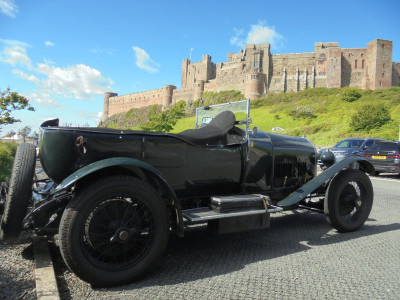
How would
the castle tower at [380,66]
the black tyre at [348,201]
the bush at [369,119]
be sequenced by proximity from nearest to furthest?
the black tyre at [348,201], the bush at [369,119], the castle tower at [380,66]

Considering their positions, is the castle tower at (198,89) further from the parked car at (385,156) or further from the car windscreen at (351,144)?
the parked car at (385,156)

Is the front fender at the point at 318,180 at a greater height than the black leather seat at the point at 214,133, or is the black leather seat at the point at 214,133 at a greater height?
the black leather seat at the point at 214,133

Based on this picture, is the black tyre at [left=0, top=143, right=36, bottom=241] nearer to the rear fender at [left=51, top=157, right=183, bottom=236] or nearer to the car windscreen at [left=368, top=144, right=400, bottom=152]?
the rear fender at [left=51, top=157, right=183, bottom=236]

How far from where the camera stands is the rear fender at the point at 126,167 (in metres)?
2.68

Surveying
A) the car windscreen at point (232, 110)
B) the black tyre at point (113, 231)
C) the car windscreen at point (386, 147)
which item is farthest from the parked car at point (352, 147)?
the black tyre at point (113, 231)

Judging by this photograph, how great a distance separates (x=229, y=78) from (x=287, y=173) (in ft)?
255

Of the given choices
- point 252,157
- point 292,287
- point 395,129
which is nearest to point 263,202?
point 252,157

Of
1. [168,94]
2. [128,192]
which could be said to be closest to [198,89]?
[168,94]

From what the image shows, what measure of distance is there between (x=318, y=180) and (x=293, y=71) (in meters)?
77.5

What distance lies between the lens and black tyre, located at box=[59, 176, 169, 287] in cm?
260

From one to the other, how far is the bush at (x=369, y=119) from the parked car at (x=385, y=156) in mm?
17949

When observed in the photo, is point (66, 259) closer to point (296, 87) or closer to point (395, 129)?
point (395, 129)

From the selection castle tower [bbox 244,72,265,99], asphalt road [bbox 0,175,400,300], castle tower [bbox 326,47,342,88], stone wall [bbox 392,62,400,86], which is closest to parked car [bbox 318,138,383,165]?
asphalt road [bbox 0,175,400,300]

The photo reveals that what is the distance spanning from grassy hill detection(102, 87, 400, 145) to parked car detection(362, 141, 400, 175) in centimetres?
1435
